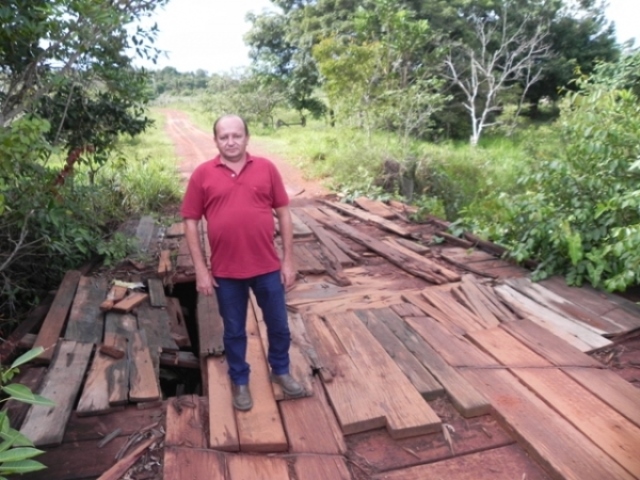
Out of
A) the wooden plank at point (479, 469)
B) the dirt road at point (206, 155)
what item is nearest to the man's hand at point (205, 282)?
the wooden plank at point (479, 469)

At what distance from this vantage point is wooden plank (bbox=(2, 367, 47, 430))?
2801mm

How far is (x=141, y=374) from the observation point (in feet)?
10.6

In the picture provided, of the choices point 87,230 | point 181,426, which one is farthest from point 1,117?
point 181,426

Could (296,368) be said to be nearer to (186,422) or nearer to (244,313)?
(244,313)

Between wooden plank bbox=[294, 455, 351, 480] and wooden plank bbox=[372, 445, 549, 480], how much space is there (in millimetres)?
181

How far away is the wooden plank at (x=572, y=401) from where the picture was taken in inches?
99.4

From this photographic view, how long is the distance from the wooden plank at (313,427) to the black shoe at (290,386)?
5cm

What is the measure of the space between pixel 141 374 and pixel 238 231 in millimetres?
1377

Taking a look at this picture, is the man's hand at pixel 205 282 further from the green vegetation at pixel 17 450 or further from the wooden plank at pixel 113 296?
the wooden plank at pixel 113 296

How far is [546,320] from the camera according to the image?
404 cm

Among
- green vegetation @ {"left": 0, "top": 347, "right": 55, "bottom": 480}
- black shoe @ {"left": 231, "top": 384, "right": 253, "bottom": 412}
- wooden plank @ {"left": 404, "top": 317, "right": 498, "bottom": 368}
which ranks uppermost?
green vegetation @ {"left": 0, "top": 347, "right": 55, "bottom": 480}

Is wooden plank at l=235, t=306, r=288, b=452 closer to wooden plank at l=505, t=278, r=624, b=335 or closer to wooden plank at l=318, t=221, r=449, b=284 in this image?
wooden plank at l=318, t=221, r=449, b=284

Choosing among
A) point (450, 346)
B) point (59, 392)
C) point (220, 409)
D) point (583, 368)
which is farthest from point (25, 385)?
point (583, 368)

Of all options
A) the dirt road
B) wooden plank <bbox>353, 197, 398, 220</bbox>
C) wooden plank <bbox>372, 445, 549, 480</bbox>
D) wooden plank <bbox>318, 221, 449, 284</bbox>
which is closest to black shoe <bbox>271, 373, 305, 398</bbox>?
wooden plank <bbox>372, 445, 549, 480</bbox>
